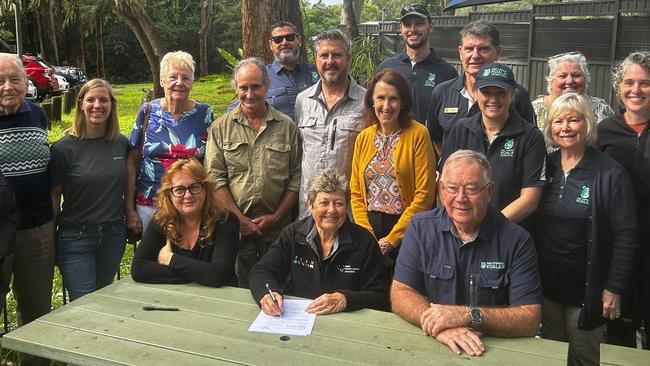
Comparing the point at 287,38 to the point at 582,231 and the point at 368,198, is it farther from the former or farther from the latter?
the point at 582,231

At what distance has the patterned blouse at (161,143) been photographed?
422 cm

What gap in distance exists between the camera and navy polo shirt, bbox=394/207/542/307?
290 cm

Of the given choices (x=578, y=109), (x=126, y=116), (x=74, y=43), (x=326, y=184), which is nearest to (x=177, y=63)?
(x=326, y=184)

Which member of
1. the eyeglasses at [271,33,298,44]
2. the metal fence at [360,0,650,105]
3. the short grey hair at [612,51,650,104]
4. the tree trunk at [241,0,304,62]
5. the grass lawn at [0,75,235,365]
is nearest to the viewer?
the short grey hair at [612,51,650,104]

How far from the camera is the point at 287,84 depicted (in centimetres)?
505

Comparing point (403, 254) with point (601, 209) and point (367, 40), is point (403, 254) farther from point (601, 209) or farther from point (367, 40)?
point (367, 40)

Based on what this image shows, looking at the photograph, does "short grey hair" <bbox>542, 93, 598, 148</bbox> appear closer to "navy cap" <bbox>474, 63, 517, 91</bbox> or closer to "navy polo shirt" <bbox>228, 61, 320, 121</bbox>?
"navy cap" <bbox>474, 63, 517, 91</bbox>

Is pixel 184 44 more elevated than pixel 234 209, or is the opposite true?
pixel 184 44

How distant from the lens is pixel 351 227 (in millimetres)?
3408

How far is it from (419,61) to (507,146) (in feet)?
6.21

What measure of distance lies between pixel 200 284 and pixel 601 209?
215 centimetres

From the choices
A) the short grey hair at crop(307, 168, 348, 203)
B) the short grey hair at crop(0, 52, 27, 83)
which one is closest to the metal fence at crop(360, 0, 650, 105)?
the short grey hair at crop(307, 168, 348, 203)

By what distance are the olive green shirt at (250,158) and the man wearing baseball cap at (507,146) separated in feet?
4.28

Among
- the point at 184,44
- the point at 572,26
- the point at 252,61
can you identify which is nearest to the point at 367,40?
the point at 572,26
